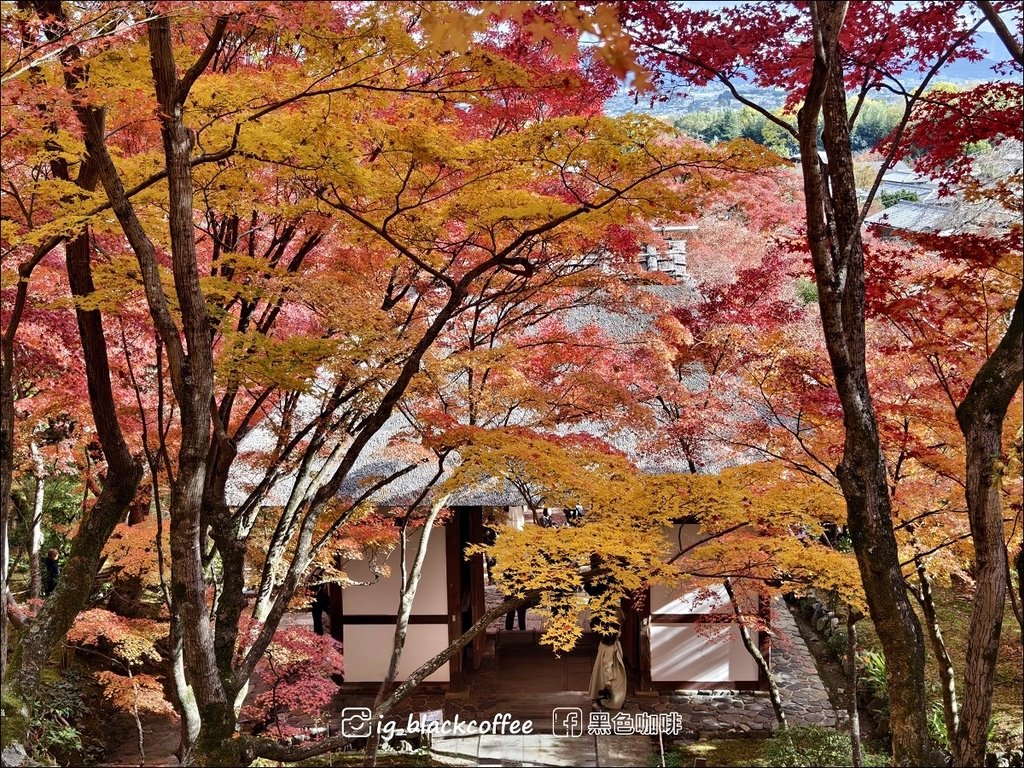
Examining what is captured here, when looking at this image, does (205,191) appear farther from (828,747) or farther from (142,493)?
(828,747)

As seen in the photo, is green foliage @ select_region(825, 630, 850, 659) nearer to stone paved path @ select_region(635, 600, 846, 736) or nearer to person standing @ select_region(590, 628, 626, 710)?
stone paved path @ select_region(635, 600, 846, 736)

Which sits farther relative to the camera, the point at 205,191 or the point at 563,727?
the point at 563,727

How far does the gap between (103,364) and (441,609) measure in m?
5.71

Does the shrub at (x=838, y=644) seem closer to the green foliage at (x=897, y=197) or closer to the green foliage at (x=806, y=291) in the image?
the green foliage at (x=806, y=291)

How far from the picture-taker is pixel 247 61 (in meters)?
6.58

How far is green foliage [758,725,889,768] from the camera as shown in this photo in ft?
25.4

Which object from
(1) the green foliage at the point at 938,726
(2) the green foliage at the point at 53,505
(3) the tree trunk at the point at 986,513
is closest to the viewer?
(3) the tree trunk at the point at 986,513

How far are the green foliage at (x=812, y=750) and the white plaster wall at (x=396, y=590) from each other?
158 inches

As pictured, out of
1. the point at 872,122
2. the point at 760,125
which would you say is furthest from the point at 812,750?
the point at 872,122

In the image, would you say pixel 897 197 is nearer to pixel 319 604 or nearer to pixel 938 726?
pixel 938 726

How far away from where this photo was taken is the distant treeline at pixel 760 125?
88.9ft

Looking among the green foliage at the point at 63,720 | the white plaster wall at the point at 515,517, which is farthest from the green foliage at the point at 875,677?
the green foliage at the point at 63,720

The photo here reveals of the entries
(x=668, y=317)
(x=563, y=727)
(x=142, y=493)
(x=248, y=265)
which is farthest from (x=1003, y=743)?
(x=142, y=493)

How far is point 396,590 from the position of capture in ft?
33.0
